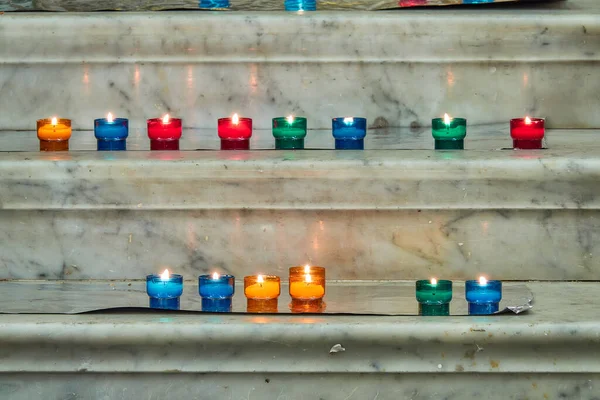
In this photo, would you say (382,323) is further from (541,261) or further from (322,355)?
(541,261)

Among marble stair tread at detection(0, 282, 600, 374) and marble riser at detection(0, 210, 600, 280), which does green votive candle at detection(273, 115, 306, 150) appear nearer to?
marble riser at detection(0, 210, 600, 280)

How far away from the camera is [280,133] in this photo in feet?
7.24

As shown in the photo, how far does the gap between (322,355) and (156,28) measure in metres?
1.05

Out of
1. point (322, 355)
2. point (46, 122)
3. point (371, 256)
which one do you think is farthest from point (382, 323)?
point (46, 122)

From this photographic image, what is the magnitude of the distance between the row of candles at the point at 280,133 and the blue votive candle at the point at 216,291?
0.43m

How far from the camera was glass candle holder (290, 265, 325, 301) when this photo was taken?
185cm

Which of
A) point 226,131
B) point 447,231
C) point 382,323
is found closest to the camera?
point 382,323

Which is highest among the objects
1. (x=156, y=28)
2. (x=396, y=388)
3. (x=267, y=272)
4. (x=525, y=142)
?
(x=156, y=28)

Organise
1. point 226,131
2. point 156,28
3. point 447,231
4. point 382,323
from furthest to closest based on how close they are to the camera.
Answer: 1. point 156,28
2. point 226,131
3. point 447,231
4. point 382,323

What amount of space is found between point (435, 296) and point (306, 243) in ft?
1.18

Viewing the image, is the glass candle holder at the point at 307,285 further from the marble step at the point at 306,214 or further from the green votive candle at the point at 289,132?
the green votive candle at the point at 289,132

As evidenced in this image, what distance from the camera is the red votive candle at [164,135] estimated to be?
2221 millimetres

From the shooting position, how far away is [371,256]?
2100mm

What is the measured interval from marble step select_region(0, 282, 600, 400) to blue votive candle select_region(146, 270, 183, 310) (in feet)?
0.32
